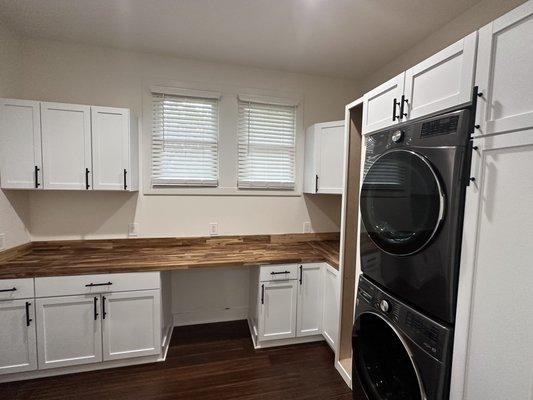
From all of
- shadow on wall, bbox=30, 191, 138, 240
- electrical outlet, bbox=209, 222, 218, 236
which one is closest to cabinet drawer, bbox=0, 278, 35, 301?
shadow on wall, bbox=30, 191, 138, 240

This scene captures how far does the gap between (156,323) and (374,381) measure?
1592mm

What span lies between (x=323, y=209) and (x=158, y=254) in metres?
1.78

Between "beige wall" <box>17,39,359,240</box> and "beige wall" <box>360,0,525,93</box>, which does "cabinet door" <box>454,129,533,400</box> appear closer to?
"beige wall" <box>360,0,525,93</box>

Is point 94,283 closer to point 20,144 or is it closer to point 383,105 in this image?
point 20,144

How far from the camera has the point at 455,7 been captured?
1.68 meters

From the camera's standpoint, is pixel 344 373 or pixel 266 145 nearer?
pixel 344 373

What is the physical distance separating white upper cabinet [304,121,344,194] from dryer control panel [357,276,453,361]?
46.7 inches

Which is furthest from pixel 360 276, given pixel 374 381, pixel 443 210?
pixel 443 210

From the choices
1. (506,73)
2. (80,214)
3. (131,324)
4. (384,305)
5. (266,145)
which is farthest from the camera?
(266,145)

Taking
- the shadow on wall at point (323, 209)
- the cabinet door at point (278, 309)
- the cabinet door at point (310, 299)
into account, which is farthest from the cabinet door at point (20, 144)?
the shadow on wall at point (323, 209)

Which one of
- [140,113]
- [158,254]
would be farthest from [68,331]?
[140,113]

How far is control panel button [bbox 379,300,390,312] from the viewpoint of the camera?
1.25 metres

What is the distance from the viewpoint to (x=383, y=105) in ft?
4.73

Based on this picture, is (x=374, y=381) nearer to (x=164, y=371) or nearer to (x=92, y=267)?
(x=164, y=371)
